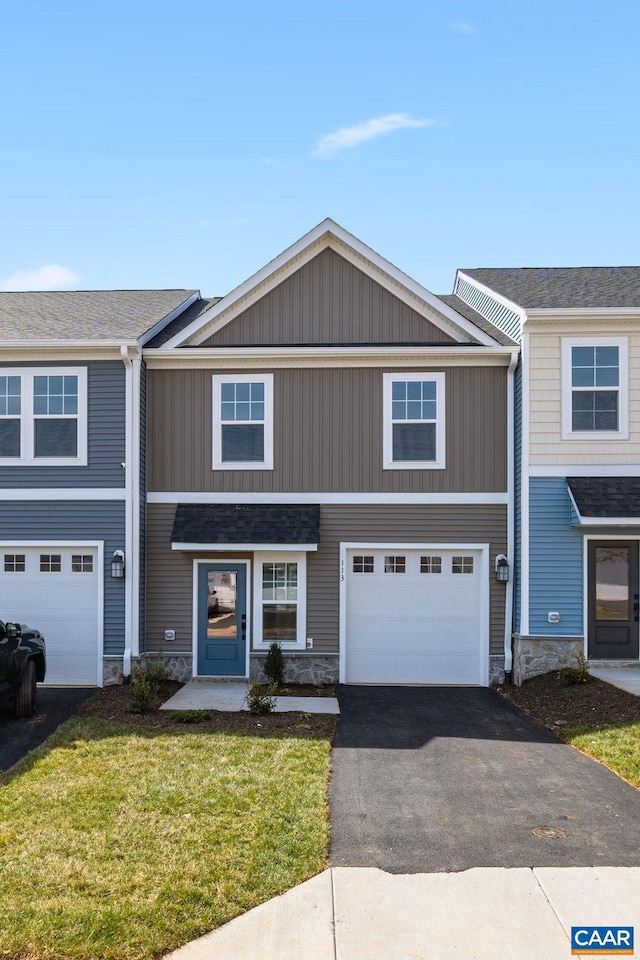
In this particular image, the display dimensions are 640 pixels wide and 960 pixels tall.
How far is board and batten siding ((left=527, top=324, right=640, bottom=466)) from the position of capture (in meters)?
12.2

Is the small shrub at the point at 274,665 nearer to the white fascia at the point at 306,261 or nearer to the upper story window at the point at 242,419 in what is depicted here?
the upper story window at the point at 242,419

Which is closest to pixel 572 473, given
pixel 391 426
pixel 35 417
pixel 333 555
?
pixel 391 426

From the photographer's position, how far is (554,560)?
482 inches

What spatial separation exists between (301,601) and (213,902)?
796cm

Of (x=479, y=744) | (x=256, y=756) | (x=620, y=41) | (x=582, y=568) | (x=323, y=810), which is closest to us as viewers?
(x=323, y=810)

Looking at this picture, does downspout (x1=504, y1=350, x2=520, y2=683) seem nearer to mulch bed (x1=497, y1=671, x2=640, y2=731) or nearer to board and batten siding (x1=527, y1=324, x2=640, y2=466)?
board and batten siding (x1=527, y1=324, x2=640, y2=466)

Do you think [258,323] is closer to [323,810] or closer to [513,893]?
[323,810]

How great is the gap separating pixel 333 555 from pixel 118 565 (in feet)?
12.2

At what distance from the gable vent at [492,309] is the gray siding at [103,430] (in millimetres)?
6960

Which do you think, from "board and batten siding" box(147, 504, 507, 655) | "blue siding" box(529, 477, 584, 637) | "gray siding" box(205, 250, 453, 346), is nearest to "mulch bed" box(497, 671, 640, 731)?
"blue siding" box(529, 477, 584, 637)

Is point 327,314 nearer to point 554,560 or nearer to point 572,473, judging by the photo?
point 572,473

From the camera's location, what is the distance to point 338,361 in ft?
42.1

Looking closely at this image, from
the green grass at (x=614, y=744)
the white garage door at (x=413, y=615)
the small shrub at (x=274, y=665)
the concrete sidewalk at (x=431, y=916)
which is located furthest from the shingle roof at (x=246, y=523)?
the concrete sidewalk at (x=431, y=916)

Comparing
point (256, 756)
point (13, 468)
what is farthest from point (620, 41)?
point (13, 468)
